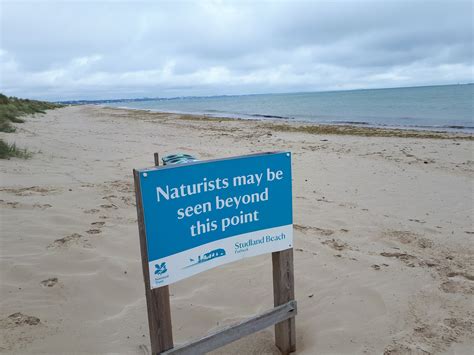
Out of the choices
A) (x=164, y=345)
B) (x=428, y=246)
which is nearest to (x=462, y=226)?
(x=428, y=246)

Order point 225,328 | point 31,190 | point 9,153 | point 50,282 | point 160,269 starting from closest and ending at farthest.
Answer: point 160,269, point 225,328, point 50,282, point 31,190, point 9,153

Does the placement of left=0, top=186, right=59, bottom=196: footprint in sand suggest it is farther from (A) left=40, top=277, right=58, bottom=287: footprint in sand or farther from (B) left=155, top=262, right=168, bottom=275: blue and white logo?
(B) left=155, top=262, right=168, bottom=275: blue and white logo

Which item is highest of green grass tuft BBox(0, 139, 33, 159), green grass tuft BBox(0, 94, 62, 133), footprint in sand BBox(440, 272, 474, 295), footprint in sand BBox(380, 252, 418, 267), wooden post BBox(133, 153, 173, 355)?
green grass tuft BBox(0, 94, 62, 133)

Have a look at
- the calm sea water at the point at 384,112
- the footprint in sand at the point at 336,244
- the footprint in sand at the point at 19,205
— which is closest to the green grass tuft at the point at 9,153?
the footprint in sand at the point at 19,205

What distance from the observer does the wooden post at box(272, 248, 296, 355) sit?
2646mm

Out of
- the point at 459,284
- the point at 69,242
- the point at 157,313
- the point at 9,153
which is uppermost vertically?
the point at 9,153

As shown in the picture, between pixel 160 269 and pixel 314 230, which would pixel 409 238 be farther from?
pixel 160 269

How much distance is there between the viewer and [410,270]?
3855mm

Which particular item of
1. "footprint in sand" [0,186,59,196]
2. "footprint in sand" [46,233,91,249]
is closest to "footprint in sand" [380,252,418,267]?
"footprint in sand" [46,233,91,249]

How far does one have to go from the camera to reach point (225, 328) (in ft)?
7.98

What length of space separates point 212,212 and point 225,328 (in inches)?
32.0

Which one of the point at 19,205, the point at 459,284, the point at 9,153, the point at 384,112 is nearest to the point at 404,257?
the point at 459,284

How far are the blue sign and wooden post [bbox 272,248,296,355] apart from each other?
0.35 ft

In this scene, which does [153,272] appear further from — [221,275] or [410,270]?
[410,270]
